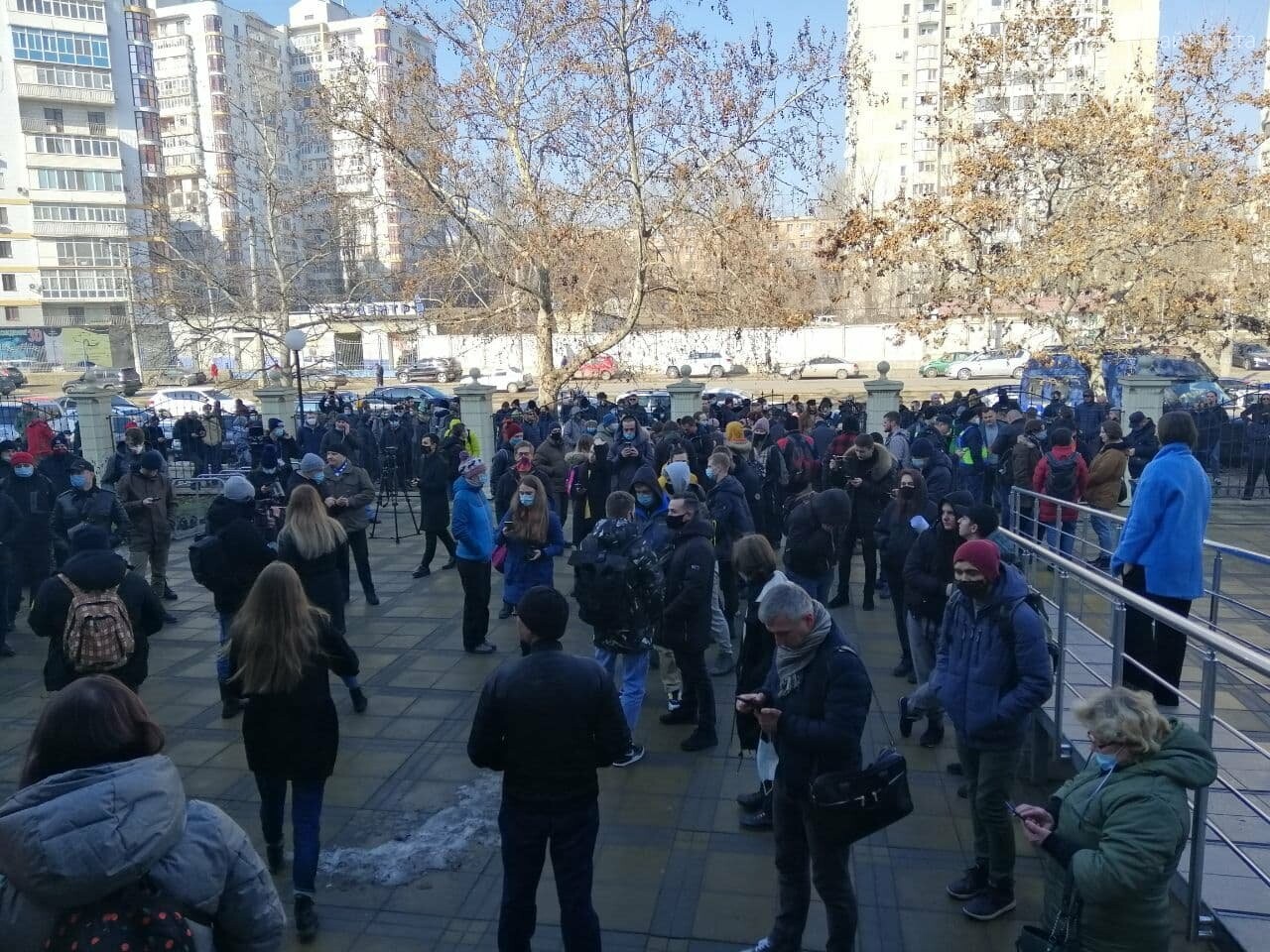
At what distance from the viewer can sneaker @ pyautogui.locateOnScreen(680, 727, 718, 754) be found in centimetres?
601

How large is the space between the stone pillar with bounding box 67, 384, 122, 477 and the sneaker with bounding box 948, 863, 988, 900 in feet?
50.5

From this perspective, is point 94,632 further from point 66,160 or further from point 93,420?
point 66,160

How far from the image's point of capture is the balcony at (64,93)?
55.1 meters

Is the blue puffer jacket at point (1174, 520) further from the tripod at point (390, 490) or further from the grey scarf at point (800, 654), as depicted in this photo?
the tripod at point (390, 490)

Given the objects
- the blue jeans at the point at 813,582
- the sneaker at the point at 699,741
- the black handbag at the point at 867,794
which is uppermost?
the black handbag at the point at 867,794

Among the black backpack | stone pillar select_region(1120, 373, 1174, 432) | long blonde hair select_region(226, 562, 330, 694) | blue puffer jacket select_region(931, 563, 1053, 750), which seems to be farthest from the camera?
stone pillar select_region(1120, 373, 1174, 432)

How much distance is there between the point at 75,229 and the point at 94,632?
6404 centimetres

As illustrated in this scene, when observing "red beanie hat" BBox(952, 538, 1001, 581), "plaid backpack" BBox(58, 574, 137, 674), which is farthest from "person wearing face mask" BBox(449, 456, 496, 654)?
"red beanie hat" BBox(952, 538, 1001, 581)

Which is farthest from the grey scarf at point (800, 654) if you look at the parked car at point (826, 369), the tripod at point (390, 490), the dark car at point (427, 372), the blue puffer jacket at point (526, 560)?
the parked car at point (826, 369)

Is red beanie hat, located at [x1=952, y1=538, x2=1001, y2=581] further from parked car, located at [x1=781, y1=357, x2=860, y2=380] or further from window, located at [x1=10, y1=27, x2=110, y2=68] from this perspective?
window, located at [x1=10, y1=27, x2=110, y2=68]

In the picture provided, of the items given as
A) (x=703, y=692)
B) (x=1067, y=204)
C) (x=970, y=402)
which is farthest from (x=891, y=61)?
(x=703, y=692)

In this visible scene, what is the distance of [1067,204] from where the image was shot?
63.4 feet

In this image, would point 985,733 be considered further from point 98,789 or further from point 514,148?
point 514,148

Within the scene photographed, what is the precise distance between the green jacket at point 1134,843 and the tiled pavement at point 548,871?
4.33ft
